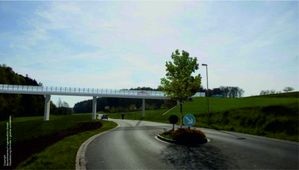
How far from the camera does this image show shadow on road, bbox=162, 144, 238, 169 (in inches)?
552

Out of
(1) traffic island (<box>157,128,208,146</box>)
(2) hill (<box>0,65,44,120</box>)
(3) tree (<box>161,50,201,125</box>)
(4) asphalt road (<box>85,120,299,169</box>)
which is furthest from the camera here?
(2) hill (<box>0,65,44,120</box>)

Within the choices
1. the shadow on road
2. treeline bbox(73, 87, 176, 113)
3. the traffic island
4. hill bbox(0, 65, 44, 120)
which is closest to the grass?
the traffic island

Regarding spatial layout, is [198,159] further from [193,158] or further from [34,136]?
[34,136]

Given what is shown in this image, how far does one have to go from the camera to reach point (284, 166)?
543 inches

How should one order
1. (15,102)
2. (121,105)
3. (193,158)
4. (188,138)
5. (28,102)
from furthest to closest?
1. (121,105)
2. (28,102)
3. (15,102)
4. (188,138)
5. (193,158)

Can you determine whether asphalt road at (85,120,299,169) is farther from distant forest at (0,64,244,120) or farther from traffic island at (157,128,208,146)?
distant forest at (0,64,244,120)

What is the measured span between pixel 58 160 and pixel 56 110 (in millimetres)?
115703

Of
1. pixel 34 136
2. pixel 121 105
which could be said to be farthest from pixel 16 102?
pixel 121 105

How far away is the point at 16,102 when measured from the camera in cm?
9150

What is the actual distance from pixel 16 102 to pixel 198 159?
278 feet

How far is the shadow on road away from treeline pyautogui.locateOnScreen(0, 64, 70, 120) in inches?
2925

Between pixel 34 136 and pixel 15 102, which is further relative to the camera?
pixel 15 102

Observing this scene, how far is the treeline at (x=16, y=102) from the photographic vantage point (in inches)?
3406

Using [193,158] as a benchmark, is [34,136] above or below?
below
